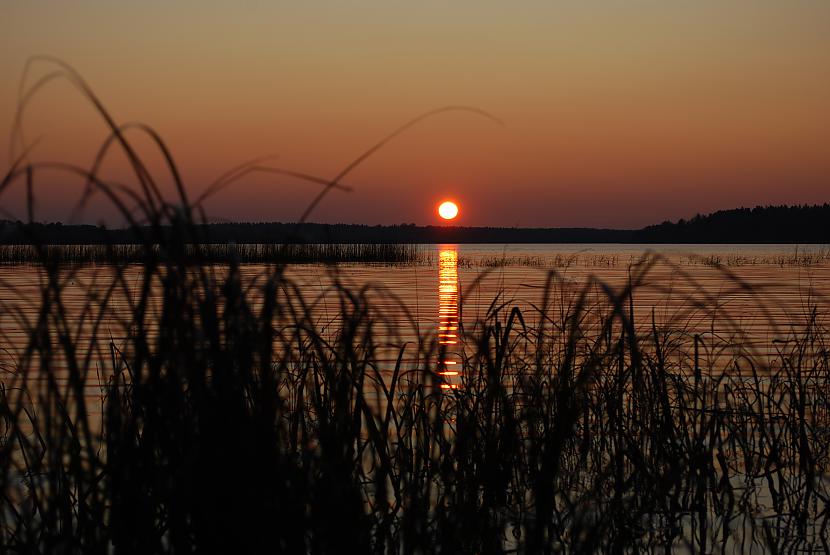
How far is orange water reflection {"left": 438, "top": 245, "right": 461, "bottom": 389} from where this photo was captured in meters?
3.36

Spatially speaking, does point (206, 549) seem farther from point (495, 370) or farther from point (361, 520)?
point (495, 370)

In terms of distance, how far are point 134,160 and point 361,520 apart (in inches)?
54.1

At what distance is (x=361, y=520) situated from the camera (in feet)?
8.86

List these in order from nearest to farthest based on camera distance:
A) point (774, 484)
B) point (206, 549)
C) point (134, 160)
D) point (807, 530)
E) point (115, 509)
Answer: point (134, 160) < point (206, 549) < point (115, 509) < point (807, 530) < point (774, 484)

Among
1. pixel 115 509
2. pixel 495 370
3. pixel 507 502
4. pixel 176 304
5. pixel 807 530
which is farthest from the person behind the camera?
pixel 507 502

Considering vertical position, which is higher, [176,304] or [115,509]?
[176,304]

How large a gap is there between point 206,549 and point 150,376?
51 cm

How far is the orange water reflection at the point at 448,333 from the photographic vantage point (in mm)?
3362

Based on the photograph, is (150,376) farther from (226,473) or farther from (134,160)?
(134,160)

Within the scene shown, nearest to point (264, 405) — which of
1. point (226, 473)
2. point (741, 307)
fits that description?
point (226, 473)

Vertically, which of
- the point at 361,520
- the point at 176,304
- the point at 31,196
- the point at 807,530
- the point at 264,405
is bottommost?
the point at 807,530

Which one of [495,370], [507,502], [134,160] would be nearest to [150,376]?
[134,160]

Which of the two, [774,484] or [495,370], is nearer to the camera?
[495,370]

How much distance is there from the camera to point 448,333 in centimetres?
338
